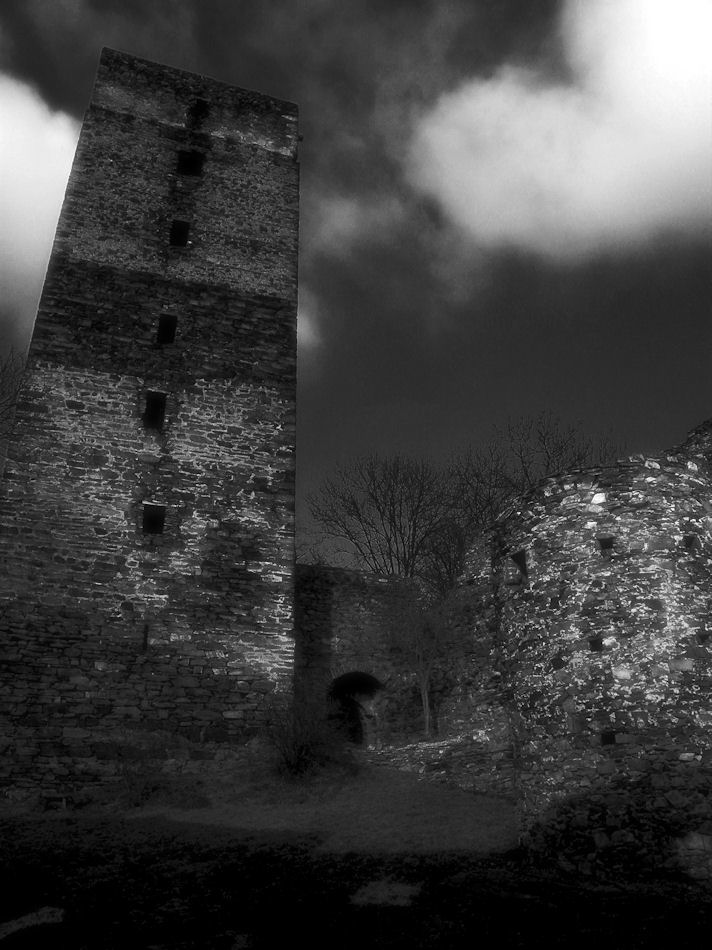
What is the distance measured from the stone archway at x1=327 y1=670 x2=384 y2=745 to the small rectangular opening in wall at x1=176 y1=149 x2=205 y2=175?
10.9 metres

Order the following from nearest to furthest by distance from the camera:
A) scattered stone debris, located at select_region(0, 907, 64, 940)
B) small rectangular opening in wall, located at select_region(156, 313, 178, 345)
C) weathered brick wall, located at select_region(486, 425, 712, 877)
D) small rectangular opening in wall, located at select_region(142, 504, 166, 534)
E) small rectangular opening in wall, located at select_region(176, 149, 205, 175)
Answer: scattered stone debris, located at select_region(0, 907, 64, 940)
weathered brick wall, located at select_region(486, 425, 712, 877)
small rectangular opening in wall, located at select_region(142, 504, 166, 534)
small rectangular opening in wall, located at select_region(156, 313, 178, 345)
small rectangular opening in wall, located at select_region(176, 149, 205, 175)

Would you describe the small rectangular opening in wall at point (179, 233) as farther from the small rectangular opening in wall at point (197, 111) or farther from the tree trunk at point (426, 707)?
the tree trunk at point (426, 707)

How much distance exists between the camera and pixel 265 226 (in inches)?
627

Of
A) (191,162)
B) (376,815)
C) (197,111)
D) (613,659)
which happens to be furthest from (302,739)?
(197,111)

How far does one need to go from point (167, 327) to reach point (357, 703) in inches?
322

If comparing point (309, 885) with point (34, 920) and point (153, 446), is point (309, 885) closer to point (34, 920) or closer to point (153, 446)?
point (34, 920)

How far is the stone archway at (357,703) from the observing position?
14633mm

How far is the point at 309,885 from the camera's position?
22.4 ft

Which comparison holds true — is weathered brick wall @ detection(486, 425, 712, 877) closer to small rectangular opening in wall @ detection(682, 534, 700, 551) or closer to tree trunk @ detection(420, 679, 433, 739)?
small rectangular opening in wall @ detection(682, 534, 700, 551)

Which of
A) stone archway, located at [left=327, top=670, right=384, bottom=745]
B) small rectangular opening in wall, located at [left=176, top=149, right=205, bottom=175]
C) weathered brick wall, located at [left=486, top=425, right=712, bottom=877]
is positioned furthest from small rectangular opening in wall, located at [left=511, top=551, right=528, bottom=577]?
small rectangular opening in wall, located at [left=176, top=149, right=205, bottom=175]

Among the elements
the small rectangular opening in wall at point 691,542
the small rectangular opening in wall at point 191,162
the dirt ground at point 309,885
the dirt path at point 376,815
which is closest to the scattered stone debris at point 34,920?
the dirt ground at point 309,885

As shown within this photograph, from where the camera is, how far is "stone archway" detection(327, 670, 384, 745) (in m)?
14.6

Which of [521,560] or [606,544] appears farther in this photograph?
[521,560]

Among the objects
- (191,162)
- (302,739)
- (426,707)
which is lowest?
(302,739)
